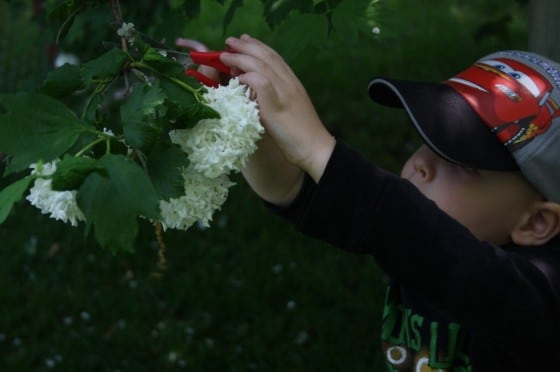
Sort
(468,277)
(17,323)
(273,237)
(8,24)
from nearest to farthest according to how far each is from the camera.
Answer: (468,277), (17,323), (273,237), (8,24)

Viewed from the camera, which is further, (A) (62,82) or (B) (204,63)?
(B) (204,63)

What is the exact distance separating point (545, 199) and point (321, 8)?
0.71m

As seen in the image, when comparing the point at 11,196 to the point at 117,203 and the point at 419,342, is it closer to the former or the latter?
the point at 117,203

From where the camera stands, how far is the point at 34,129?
4.78 feet

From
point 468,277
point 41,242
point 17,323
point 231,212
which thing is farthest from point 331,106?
point 468,277

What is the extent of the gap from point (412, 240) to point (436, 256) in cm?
6

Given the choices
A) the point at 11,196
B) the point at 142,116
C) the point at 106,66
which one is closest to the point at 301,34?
the point at 106,66

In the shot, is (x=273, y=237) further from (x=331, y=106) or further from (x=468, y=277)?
(x=468, y=277)

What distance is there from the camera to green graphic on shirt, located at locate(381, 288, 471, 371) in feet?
7.15

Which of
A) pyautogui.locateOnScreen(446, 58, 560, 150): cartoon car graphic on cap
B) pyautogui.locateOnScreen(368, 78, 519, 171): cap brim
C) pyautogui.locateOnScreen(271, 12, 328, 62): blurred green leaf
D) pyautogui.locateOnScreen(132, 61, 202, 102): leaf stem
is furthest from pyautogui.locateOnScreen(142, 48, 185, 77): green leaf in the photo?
pyautogui.locateOnScreen(446, 58, 560, 150): cartoon car graphic on cap

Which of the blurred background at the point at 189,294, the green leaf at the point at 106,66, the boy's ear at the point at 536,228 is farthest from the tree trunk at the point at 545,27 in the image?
the green leaf at the point at 106,66

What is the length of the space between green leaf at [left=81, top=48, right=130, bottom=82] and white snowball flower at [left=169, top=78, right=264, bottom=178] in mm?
183

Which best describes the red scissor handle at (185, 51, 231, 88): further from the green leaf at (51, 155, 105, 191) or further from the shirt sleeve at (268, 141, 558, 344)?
the green leaf at (51, 155, 105, 191)

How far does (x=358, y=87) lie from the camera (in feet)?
21.5
